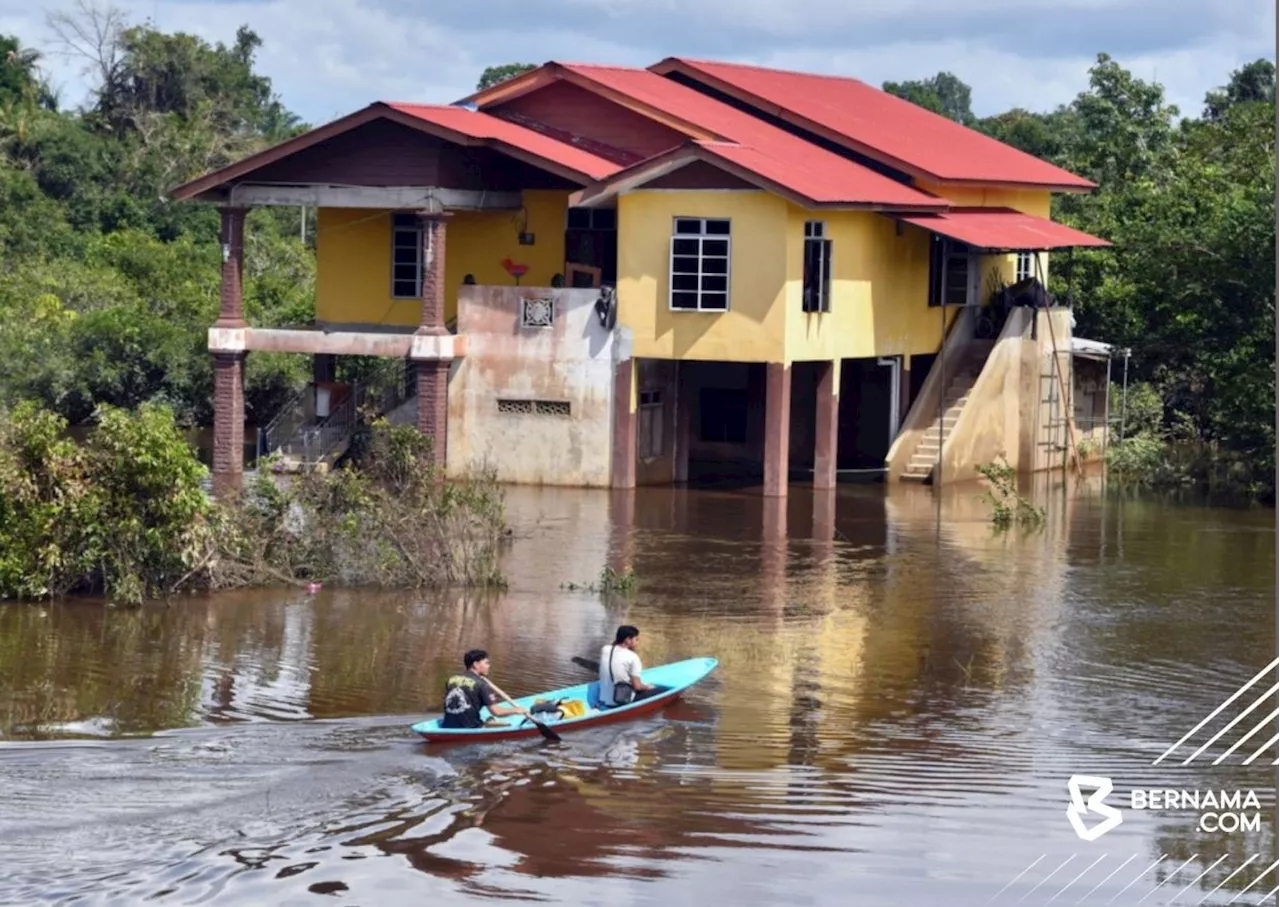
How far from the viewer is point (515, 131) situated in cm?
3303

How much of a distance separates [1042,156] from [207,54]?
24873 mm

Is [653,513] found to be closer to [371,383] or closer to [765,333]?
[765,333]

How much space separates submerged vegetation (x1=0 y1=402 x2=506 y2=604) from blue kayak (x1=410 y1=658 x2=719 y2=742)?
17.4 feet

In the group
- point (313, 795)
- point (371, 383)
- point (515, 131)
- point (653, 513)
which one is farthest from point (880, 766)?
point (371, 383)

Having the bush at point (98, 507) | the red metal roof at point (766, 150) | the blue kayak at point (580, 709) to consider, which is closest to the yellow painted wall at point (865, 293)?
the red metal roof at point (766, 150)

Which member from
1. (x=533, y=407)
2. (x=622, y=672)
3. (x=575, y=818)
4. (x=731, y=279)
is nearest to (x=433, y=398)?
(x=533, y=407)

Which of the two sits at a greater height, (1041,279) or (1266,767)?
(1041,279)

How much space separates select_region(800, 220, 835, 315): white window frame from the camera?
3145 centimetres

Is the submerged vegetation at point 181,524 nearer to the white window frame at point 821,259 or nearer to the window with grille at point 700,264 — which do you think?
the window with grille at point 700,264

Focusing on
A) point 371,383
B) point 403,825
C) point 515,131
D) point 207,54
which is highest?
point 207,54

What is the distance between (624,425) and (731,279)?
264 centimetres

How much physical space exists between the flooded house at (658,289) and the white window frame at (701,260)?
0.03 meters

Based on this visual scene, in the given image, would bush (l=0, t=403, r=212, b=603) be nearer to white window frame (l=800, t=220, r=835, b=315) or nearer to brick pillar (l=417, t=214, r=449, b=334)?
brick pillar (l=417, t=214, r=449, b=334)

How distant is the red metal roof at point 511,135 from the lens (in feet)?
103
